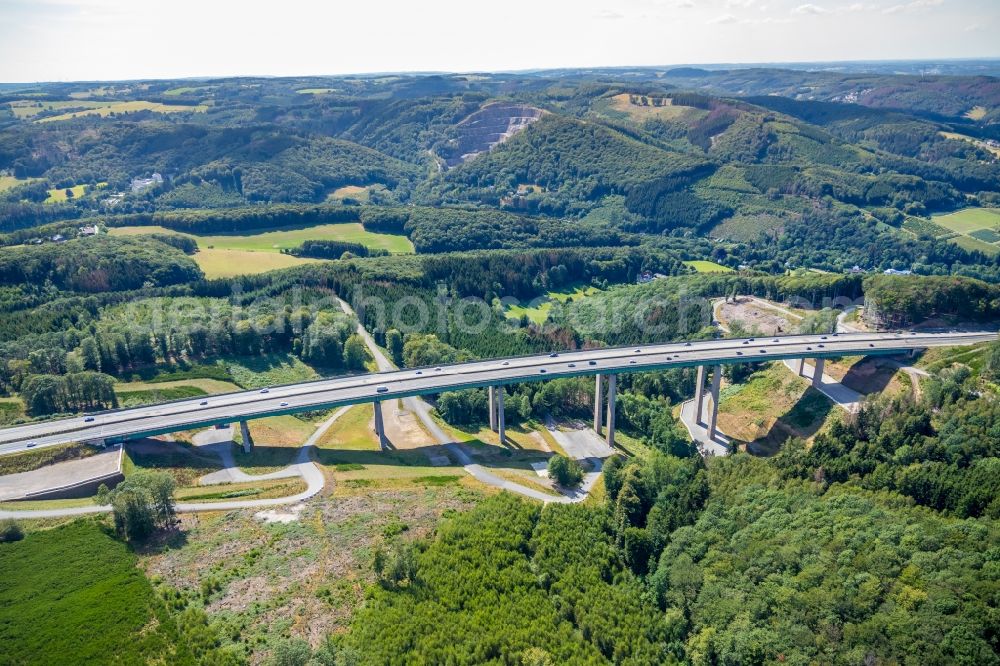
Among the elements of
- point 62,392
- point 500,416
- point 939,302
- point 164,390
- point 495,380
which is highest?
point 939,302

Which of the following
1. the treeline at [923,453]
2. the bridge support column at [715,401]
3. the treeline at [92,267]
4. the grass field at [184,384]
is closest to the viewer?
the treeline at [923,453]

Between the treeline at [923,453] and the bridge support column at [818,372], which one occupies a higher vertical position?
the treeline at [923,453]

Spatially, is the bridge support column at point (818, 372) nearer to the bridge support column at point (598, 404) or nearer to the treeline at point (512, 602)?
the bridge support column at point (598, 404)

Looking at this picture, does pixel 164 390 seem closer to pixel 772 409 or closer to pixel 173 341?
pixel 173 341

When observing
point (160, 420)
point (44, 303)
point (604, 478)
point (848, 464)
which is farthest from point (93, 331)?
point (848, 464)

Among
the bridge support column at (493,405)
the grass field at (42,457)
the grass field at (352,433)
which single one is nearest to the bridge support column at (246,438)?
the grass field at (352,433)

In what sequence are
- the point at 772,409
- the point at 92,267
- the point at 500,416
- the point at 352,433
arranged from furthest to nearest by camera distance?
the point at 92,267 < the point at 772,409 < the point at 500,416 < the point at 352,433

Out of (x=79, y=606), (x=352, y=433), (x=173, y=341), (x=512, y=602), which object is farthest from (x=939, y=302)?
(x=173, y=341)

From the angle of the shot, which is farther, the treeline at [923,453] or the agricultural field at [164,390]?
the agricultural field at [164,390]
